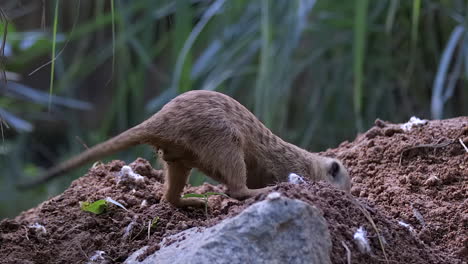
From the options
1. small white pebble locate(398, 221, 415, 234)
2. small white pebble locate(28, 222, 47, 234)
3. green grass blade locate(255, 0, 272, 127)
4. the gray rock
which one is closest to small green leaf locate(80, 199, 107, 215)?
small white pebble locate(28, 222, 47, 234)

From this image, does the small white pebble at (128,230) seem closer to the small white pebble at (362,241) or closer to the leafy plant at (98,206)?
the leafy plant at (98,206)

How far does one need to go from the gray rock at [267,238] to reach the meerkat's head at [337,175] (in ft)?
2.72

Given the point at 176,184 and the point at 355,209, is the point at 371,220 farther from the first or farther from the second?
the point at 176,184

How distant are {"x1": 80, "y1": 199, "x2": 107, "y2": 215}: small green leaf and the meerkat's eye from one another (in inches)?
34.9

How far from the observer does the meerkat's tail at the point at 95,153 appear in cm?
204

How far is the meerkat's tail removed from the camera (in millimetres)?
2044

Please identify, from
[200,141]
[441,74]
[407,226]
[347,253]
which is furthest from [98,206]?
[441,74]

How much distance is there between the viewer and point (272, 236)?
6.01 ft

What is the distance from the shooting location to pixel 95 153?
7.38ft

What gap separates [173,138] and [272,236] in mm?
705

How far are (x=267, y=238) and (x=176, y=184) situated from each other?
792 millimetres

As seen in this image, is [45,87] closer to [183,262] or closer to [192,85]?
[192,85]

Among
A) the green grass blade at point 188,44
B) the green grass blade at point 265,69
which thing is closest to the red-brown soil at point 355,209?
the green grass blade at point 265,69

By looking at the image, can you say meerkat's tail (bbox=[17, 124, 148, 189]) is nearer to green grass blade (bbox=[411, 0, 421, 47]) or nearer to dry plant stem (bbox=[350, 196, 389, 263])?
dry plant stem (bbox=[350, 196, 389, 263])
